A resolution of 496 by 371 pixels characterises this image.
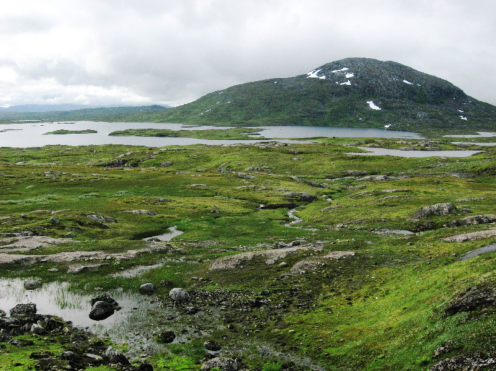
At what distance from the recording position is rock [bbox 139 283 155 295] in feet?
106

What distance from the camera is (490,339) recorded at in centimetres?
1345

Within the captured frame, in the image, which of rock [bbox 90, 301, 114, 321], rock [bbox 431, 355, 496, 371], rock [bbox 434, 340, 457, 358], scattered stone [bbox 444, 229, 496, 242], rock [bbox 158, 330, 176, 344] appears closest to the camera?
rock [bbox 431, 355, 496, 371]

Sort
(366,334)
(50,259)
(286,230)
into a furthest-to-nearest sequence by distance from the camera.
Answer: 1. (286,230)
2. (50,259)
3. (366,334)

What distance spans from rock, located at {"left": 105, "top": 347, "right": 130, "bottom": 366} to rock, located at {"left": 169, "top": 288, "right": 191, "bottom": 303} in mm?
9581

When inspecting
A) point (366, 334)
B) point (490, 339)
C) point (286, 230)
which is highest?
point (490, 339)

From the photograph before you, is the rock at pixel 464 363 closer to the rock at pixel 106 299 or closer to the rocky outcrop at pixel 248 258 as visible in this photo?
the rocky outcrop at pixel 248 258

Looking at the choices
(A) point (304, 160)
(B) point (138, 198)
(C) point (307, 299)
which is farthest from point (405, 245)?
(A) point (304, 160)

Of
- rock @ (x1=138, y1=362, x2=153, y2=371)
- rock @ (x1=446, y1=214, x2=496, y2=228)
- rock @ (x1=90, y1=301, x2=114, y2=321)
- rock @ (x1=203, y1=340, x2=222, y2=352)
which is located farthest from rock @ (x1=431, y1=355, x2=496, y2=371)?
rock @ (x1=446, y1=214, x2=496, y2=228)

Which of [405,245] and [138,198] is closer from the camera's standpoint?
[405,245]

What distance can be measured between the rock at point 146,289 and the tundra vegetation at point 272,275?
0.21 m

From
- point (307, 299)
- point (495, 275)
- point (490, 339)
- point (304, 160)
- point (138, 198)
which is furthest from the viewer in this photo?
point (304, 160)

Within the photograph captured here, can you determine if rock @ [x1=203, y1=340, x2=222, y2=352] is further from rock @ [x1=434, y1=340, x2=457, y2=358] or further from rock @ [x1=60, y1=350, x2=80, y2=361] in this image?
rock @ [x1=434, y1=340, x2=457, y2=358]

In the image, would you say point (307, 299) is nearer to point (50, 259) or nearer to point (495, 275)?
point (495, 275)

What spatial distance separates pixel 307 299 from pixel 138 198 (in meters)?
68.5
